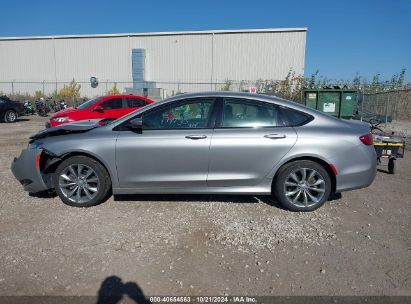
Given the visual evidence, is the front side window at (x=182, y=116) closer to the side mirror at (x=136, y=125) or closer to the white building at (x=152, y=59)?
the side mirror at (x=136, y=125)

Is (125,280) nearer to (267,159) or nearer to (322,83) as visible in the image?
(267,159)

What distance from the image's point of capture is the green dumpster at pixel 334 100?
12438 millimetres

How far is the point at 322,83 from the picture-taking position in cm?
2514

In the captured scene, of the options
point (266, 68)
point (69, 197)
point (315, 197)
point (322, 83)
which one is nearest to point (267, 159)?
point (315, 197)

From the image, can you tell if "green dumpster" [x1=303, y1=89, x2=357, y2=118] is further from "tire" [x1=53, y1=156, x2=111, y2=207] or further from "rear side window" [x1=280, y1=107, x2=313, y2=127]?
"tire" [x1=53, y1=156, x2=111, y2=207]

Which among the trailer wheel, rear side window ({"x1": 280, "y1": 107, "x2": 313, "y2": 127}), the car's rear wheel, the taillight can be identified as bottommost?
the trailer wheel

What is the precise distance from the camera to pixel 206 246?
11.4ft

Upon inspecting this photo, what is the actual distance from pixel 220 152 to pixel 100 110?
725 centimetres

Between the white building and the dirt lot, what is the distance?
22784 millimetres

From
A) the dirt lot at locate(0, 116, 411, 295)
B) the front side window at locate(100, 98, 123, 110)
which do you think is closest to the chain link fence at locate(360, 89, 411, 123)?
the front side window at locate(100, 98, 123, 110)

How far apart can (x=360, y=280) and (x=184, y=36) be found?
28786 millimetres

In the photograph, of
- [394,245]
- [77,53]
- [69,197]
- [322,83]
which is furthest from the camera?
[77,53]

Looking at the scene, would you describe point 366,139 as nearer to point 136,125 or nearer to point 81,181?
point 136,125

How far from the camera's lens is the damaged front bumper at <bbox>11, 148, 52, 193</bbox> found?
444 centimetres
